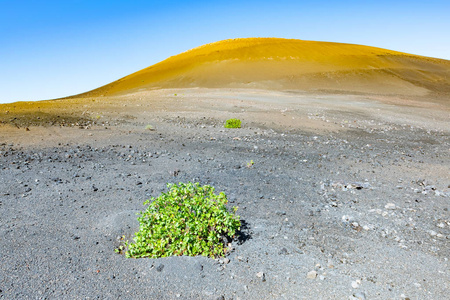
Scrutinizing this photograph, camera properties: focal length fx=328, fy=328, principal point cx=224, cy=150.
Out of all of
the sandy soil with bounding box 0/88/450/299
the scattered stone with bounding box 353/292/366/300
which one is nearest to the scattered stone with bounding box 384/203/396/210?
the sandy soil with bounding box 0/88/450/299

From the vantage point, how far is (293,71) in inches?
1983

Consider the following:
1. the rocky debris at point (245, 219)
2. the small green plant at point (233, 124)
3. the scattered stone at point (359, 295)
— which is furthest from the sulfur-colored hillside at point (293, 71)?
the scattered stone at point (359, 295)

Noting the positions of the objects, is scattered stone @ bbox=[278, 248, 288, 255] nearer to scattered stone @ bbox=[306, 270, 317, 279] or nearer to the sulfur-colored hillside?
scattered stone @ bbox=[306, 270, 317, 279]

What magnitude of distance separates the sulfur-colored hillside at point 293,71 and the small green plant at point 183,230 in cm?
3873

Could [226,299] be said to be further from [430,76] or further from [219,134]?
[430,76]

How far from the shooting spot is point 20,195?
7.19 m

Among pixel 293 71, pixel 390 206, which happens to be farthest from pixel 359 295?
pixel 293 71

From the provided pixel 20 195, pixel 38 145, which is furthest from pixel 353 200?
pixel 38 145

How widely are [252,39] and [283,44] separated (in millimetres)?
11043

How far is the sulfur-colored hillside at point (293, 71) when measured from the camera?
42906 mm

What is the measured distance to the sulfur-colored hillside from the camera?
42906 mm

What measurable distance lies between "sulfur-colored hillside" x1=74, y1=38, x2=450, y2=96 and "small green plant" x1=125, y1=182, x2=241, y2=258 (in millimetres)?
38732

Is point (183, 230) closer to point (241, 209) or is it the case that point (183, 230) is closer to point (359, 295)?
point (241, 209)

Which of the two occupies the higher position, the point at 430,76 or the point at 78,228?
the point at 430,76
